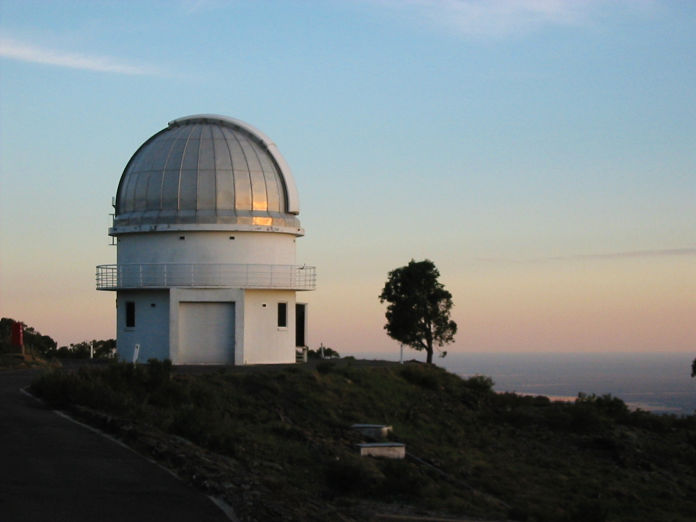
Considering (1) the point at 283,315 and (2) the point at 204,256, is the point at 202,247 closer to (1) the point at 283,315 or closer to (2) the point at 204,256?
A: (2) the point at 204,256

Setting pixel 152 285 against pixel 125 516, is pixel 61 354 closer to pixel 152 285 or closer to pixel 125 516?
pixel 152 285

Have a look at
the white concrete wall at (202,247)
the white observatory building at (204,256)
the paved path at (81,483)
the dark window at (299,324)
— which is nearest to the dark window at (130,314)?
the white observatory building at (204,256)

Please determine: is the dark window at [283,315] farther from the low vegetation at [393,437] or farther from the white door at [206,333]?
the low vegetation at [393,437]

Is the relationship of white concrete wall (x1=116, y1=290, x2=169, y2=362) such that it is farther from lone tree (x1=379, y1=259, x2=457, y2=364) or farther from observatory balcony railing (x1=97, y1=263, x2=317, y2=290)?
lone tree (x1=379, y1=259, x2=457, y2=364)

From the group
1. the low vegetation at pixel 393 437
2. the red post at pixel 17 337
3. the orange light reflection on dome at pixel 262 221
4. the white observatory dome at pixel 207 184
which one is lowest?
the low vegetation at pixel 393 437

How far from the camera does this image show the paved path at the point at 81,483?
409 inches

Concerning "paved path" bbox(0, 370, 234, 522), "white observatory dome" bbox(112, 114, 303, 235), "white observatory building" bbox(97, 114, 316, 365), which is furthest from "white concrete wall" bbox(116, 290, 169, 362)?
"paved path" bbox(0, 370, 234, 522)

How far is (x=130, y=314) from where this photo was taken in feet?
103

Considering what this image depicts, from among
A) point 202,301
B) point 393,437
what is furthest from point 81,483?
point 202,301

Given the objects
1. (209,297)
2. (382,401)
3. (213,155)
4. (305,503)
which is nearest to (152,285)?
(209,297)

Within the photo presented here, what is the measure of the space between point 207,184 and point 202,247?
1872 millimetres

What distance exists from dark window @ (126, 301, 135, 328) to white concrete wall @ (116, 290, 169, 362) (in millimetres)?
103

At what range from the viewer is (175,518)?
10.5 m

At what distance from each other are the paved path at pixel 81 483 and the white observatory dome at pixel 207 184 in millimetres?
16511
